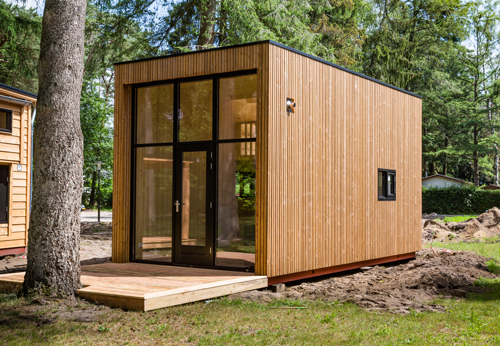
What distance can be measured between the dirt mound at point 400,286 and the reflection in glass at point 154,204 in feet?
6.90

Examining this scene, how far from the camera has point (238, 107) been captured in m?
7.61

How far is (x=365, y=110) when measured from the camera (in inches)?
361

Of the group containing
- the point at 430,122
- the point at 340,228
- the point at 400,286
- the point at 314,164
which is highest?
the point at 430,122

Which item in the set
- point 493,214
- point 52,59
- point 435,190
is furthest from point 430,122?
point 52,59

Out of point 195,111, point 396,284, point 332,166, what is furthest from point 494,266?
point 195,111

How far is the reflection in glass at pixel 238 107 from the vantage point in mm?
7461

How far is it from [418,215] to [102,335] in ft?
26.2

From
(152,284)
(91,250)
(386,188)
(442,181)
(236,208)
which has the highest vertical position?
(442,181)

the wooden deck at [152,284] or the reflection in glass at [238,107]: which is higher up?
the reflection in glass at [238,107]

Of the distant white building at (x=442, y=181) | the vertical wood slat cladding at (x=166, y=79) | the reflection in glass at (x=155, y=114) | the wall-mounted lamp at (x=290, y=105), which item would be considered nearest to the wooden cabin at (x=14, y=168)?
the vertical wood slat cladding at (x=166, y=79)

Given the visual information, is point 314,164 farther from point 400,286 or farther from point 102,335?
point 102,335

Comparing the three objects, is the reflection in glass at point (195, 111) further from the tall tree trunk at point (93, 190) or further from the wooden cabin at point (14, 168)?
the tall tree trunk at point (93, 190)

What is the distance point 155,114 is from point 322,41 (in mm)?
12537

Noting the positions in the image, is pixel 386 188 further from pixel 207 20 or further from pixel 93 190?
pixel 93 190
